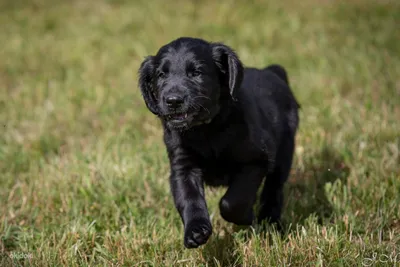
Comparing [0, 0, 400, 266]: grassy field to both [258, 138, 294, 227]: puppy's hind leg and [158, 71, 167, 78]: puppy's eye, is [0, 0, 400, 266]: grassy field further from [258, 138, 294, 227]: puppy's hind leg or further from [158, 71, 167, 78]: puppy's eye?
[158, 71, 167, 78]: puppy's eye

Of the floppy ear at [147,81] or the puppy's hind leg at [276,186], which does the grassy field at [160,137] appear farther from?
the floppy ear at [147,81]

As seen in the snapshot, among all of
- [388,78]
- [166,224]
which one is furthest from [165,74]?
[388,78]

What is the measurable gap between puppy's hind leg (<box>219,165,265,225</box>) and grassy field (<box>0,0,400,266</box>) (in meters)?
0.15

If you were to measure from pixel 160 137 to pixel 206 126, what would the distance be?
2179 mm

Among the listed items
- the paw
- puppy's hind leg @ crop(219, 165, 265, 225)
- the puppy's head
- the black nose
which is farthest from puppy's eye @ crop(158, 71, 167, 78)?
the paw

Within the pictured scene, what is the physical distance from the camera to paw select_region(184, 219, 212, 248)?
2898 millimetres

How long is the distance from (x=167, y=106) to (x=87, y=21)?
23.5ft

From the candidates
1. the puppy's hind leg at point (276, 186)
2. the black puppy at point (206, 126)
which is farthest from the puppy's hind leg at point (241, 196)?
the puppy's hind leg at point (276, 186)

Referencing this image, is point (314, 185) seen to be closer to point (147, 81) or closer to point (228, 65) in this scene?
point (228, 65)

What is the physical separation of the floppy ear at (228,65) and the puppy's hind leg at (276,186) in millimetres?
841

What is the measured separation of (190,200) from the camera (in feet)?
10.5

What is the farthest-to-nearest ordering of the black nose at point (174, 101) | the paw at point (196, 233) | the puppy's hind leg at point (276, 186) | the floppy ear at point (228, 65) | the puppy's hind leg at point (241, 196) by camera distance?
the puppy's hind leg at point (276, 186) < the floppy ear at point (228, 65) < the puppy's hind leg at point (241, 196) < the black nose at point (174, 101) < the paw at point (196, 233)

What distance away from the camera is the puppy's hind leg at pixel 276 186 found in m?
4.02

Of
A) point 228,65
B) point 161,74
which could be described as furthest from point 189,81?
point 228,65
